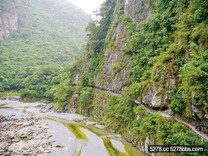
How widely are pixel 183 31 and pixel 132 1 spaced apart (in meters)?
20.9

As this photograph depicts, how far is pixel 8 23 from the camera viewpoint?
3423 inches

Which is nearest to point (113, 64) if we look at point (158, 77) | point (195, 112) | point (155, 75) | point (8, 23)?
point (155, 75)

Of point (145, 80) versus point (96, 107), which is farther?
point (96, 107)

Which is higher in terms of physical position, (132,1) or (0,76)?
(132,1)

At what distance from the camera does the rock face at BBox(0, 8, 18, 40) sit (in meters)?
81.2

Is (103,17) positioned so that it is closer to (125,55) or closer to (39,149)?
(125,55)

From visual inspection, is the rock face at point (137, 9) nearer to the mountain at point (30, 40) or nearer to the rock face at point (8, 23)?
the mountain at point (30, 40)

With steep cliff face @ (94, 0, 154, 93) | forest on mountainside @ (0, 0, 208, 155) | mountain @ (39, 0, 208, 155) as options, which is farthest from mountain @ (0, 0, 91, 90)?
mountain @ (39, 0, 208, 155)

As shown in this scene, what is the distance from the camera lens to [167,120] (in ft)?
36.8

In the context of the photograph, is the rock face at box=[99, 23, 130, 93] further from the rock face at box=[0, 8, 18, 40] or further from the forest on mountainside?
the rock face at box=[0, 8, 18, 40]

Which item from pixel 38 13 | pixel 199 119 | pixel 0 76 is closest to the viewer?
pixel 199 119

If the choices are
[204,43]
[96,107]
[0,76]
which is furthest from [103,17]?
[0,76]

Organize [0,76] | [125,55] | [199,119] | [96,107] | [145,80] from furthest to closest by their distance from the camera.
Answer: [0,76]
[96,107]
[125,55]
[145,80]
[199,119]

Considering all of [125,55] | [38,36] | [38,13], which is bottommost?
[125,55]
